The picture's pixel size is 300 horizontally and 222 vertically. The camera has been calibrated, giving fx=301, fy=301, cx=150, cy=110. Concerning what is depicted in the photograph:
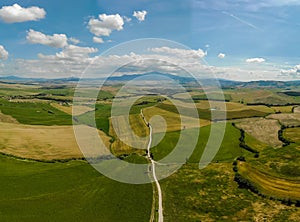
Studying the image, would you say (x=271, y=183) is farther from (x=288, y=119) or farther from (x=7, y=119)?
(x=7, y=119)

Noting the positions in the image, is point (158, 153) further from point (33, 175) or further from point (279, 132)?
point (279, 132)

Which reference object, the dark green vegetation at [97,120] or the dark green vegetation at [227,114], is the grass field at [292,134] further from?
the dark green vegetation at [97,120]

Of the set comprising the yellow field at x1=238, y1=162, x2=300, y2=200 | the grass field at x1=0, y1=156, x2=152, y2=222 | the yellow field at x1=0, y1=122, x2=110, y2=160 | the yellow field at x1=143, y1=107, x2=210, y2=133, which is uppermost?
the yellow field at x1=143, y1=107, x2=210, y2=133

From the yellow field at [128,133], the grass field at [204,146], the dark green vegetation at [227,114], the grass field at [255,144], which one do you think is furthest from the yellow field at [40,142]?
the dark green vegetation at [227,114]

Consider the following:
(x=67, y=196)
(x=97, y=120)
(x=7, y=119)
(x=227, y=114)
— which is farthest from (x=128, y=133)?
(x=227, y=114)

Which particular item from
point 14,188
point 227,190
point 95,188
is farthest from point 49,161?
point 227,190

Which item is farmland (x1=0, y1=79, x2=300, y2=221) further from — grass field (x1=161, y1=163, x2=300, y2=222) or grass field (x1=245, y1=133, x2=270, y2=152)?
grass field (x1=245, y1=133, x2=270, y2=152)

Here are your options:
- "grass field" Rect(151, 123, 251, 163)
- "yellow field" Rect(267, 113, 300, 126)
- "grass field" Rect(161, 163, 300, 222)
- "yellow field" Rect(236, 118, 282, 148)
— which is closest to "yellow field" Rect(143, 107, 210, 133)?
"grass field" Rect(151, 123, 251, 163)
